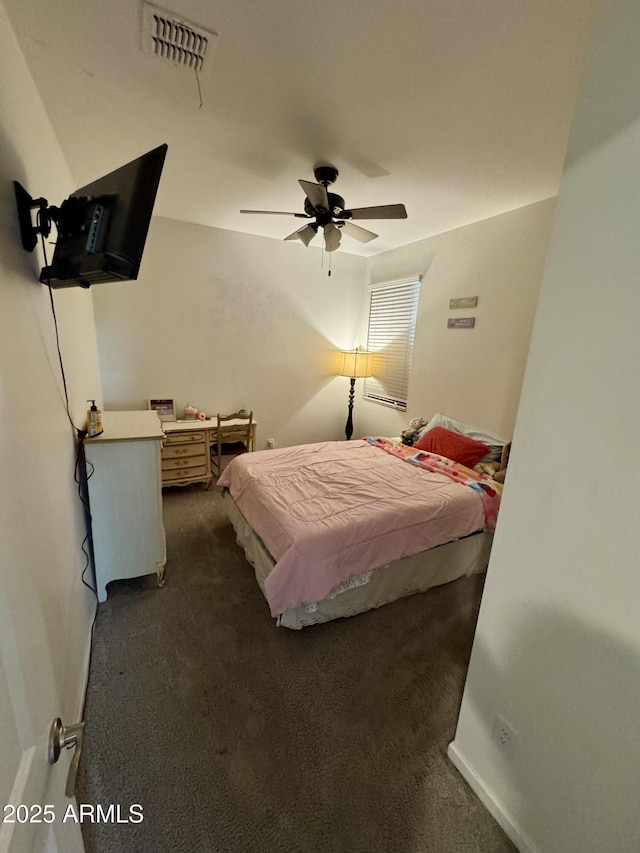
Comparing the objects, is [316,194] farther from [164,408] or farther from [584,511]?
[164,408]

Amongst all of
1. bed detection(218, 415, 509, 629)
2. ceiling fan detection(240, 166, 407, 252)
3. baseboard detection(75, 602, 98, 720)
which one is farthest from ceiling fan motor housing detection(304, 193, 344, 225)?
baseboard detection(75, 602, 98, 720)

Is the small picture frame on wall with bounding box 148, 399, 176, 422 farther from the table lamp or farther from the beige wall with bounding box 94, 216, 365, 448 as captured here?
the table lamp

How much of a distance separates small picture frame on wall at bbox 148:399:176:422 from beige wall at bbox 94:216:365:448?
89mm

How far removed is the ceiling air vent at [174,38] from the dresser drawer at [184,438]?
258 centimetres

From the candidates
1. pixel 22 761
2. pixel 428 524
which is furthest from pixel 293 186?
pixel 22 761

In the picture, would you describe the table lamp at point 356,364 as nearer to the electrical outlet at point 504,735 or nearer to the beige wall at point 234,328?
the beige wall at point 234,328

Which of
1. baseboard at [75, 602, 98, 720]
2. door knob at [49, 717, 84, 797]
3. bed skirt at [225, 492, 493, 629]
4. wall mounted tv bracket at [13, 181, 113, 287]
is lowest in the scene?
baseboard at [75, 602, 98, 720]

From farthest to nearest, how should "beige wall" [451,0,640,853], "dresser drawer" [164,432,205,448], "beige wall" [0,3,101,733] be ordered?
"dresser drawer" [164,432,205,448], "beige wall" [451,0,640,853], "beige wall" [0,3,101,733]

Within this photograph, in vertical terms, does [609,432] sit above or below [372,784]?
above

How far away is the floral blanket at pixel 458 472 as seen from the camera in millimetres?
2420

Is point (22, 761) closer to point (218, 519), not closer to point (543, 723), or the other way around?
point (543, 723)

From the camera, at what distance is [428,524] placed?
7.09 ft

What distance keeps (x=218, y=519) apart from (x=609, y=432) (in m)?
2.85

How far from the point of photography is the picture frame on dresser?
11.6ft
